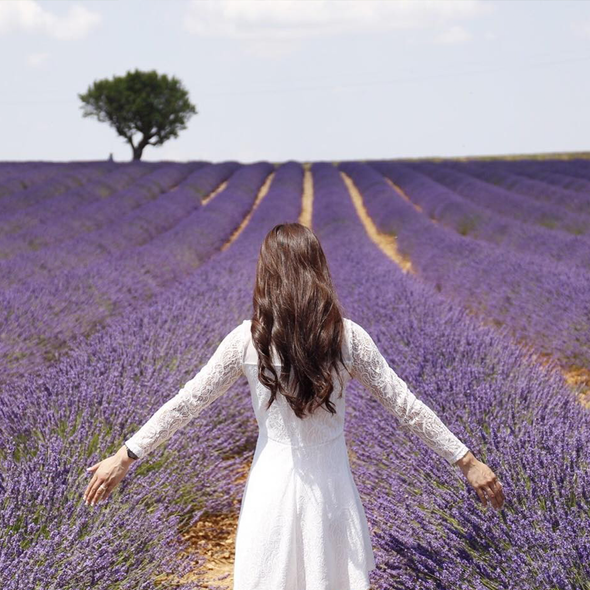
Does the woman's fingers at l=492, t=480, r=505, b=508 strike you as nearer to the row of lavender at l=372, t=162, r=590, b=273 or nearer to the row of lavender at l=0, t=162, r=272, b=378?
the row of lavender at l=0, t=162, r=272, b=378

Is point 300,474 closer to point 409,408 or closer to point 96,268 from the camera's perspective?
point 409,408

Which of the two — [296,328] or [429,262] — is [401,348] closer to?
[296,328]

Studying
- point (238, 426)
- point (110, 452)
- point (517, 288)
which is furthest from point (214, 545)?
point (517, 288)

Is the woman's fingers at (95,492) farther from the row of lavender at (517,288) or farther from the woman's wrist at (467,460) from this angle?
the row of lavender at (517,288)

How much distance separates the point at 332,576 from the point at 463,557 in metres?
0.40

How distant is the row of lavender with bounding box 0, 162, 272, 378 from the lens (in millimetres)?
4008

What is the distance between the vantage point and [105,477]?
4.86 feet

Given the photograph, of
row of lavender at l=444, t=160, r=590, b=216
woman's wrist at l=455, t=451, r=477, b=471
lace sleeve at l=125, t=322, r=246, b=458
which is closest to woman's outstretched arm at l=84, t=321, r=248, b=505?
lace sleeve at l=125, t=322, r=246, b=458

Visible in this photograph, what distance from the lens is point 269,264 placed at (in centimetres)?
144

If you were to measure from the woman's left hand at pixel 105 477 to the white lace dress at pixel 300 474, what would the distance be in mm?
45

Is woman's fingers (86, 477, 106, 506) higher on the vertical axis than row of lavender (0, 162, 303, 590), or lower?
higher

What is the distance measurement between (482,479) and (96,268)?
5.03 metres

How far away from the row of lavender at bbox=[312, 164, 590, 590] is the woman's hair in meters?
0.55

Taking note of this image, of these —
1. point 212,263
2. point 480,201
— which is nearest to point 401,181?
point 480,201
